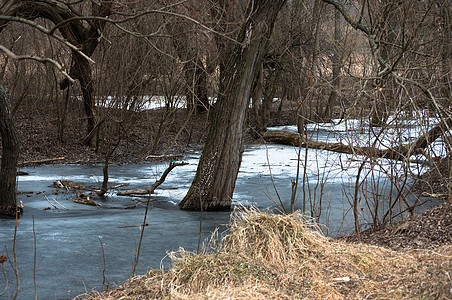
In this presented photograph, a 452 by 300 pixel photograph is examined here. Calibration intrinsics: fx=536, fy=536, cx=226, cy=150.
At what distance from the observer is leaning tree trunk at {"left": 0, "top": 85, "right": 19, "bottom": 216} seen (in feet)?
30.9

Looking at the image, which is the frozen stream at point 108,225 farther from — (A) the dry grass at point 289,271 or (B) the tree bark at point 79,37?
(B) the tree bark at point 79,37

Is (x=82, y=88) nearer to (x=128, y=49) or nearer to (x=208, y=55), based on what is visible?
(x=128, y=49)

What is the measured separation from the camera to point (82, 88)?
61.0 feet

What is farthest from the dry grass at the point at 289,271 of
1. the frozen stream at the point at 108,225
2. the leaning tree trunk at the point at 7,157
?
the leaning tree trunk at the point at 7,157

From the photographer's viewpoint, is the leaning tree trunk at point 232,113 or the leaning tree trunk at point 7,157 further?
the leaning tree trunk at point 232,113

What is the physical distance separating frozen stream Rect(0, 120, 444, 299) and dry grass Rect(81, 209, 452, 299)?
1152mm

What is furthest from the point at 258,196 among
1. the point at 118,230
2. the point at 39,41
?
the point at 39,41

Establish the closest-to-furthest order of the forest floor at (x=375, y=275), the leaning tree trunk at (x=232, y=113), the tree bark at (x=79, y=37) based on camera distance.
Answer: the forest floor at (x=375, y=275)
the leaning tree trunk at (x=232, y=113)
the tree bark at (x=79, y=37)

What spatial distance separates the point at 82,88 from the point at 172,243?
1116 cm

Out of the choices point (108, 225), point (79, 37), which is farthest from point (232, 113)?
point (79, 37)

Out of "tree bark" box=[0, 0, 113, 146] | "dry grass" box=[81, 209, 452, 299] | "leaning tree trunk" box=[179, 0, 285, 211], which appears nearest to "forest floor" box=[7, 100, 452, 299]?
"dry grass" box=[81, 209, 452, 299]

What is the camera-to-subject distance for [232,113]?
1105 cm

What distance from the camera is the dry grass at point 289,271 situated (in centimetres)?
513

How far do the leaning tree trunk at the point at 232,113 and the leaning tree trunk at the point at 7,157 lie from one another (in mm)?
3594
